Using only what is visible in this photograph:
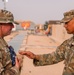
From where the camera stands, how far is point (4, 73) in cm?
379

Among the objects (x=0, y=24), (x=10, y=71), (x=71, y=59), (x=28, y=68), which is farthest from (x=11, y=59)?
(x=28, y=68)

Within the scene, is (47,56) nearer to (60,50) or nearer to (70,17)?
(60,50)

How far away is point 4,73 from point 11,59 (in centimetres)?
25

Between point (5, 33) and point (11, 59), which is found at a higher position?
point (5, 33)

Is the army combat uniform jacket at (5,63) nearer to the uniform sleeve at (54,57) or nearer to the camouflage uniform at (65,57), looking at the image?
the camouflage uniform at (65,57)

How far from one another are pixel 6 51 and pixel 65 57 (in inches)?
40.8

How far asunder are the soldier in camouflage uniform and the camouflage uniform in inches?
31.3

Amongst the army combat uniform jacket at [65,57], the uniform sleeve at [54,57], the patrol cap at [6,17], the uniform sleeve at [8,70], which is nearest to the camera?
the uniform sleeve at [8,70]

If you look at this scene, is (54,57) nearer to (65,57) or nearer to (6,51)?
(65,57)

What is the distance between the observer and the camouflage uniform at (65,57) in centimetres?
431

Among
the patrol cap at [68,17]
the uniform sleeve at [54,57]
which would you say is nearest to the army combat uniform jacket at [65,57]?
the uniform sleeve at [54,57]

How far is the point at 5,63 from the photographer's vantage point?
3875 millimetres

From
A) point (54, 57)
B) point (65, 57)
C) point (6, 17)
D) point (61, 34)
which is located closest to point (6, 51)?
point (6, 17)

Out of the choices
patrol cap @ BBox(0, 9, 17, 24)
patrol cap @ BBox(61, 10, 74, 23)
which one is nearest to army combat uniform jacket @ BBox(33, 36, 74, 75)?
patrol cap @ BBox(61, 10, 74, 23)
